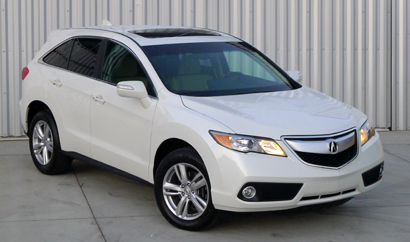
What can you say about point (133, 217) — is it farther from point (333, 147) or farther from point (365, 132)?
point (365, 132)

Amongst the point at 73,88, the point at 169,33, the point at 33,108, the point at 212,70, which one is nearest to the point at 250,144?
the point at 212,70

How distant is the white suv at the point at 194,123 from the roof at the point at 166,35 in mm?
11

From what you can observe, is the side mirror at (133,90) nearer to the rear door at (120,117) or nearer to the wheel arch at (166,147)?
the rear door at (120,117)

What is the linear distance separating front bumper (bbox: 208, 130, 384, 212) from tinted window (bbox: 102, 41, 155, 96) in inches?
53.2

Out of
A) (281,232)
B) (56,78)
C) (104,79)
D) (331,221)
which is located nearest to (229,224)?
(281,232)

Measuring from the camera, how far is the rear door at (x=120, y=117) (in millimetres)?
5680

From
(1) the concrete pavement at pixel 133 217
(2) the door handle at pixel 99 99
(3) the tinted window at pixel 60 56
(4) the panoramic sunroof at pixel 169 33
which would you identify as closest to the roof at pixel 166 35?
(4) the panoramic sunroof at pixel 169 33

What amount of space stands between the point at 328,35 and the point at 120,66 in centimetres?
505

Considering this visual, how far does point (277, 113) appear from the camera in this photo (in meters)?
5.22

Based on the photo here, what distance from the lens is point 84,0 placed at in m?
Result: 9.86

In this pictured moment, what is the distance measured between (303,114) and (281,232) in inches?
38.1

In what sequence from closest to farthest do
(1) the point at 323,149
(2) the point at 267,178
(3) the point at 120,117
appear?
(2) the point at 267,178, (1) the point at 323,149, (3) the point at 120,117

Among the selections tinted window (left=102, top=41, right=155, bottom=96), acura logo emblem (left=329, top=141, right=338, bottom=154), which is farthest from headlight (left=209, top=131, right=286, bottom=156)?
tinted window (left=102, top=41, right=155, bottom=96)

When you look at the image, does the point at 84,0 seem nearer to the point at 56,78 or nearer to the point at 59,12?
the point at 59,12
